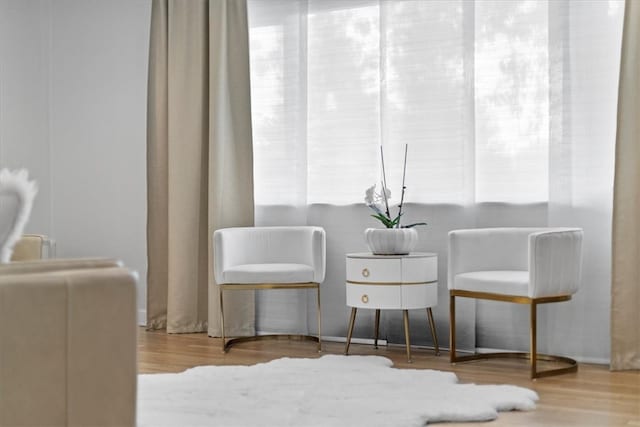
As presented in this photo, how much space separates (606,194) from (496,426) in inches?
69.4

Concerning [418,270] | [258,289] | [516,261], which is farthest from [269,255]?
[516,261]

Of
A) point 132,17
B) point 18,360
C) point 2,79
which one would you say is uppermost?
point 132,17

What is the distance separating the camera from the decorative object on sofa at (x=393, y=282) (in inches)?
163

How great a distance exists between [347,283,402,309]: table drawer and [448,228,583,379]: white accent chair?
0.29 meters

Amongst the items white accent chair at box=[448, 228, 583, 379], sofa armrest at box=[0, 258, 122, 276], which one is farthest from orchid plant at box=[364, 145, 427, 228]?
sofa armrest at box=[0, 258, 122, 276]

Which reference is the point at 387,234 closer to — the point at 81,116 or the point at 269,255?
the point at 269,255

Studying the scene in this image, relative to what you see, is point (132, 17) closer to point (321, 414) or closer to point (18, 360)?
point (321, 414)

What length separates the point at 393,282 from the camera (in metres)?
4.13

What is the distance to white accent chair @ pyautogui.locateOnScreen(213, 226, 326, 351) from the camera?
4.45 m

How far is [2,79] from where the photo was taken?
5.77 meters

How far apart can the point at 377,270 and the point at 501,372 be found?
31.7 inches

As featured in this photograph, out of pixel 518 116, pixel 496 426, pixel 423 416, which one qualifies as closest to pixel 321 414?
pixel 423 416

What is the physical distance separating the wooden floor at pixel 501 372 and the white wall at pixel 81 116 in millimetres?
1038

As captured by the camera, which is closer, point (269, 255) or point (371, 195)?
point (371, 195)
